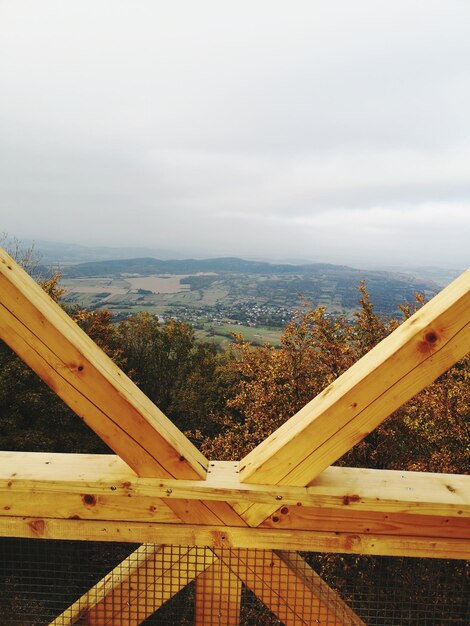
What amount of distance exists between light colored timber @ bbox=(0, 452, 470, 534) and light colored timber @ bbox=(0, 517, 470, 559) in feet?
0.10

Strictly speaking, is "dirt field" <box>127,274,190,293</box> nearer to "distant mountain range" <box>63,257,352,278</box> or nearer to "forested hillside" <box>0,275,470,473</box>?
"distant mountain range" <box>63,257,352,278</box>

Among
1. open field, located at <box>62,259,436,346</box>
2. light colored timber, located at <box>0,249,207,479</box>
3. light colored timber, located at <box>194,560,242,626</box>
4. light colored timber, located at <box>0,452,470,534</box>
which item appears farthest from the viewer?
open field, located at <box>62,259,436,346</box>

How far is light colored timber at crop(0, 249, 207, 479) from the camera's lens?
1238 mm

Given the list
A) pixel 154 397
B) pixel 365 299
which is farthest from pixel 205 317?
pixel 365 299

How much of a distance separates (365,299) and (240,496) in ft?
44.2

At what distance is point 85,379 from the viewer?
1286mm

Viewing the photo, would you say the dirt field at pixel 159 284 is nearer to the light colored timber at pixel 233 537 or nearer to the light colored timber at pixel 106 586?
the light colored timber at pixel 106 586

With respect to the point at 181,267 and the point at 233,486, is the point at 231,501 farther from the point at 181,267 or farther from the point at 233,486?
the point at 181,267

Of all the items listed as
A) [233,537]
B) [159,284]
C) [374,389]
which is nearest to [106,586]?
[233,537]

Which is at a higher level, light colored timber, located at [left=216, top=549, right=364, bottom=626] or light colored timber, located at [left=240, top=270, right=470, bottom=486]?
light colored timber, located at [left=240, top=270, right=470, bottom=486]

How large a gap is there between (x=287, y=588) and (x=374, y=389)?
2.57ft

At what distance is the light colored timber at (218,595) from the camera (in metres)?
1.48

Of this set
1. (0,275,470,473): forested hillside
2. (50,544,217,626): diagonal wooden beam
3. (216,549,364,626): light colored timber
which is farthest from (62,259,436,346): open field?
(50,544,217,626): diagonal wooden beam

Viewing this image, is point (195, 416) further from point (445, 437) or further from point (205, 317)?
point (205, 317)
